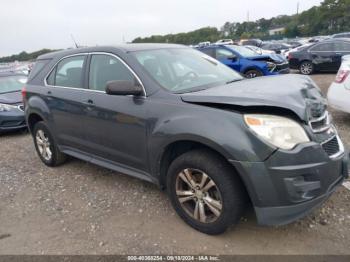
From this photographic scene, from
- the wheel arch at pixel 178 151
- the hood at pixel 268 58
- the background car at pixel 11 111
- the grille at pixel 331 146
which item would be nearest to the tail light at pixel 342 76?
the grille at pixel 331 146

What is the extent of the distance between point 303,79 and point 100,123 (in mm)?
2170

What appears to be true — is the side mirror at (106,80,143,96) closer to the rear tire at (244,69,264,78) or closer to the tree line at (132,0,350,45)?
the rear tire at (244,69,264,78)

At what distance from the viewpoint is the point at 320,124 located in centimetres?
282

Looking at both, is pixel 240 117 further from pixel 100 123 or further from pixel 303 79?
pixel 100 123

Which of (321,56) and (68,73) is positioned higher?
(68,73)

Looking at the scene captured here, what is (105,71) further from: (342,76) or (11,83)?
(11,83)

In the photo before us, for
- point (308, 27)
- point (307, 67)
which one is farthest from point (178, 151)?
point (308, 27)

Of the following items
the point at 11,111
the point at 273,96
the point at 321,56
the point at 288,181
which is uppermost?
the point at 273,96

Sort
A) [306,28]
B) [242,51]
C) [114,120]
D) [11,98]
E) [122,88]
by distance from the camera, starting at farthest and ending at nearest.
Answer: [306,28]
[242,51]
[11,98]
[114,120]
[122,88]

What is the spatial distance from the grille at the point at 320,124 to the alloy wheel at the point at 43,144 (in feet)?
11.9

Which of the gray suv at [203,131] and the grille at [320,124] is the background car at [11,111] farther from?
the grille at [320,124]

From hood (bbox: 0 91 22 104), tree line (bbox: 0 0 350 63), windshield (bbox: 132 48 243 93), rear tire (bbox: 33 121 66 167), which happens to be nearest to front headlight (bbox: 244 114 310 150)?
windshield (bbox: 132 48 243 93)

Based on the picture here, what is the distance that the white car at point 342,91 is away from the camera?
5543 millimetres

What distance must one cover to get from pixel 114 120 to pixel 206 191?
1250mm
